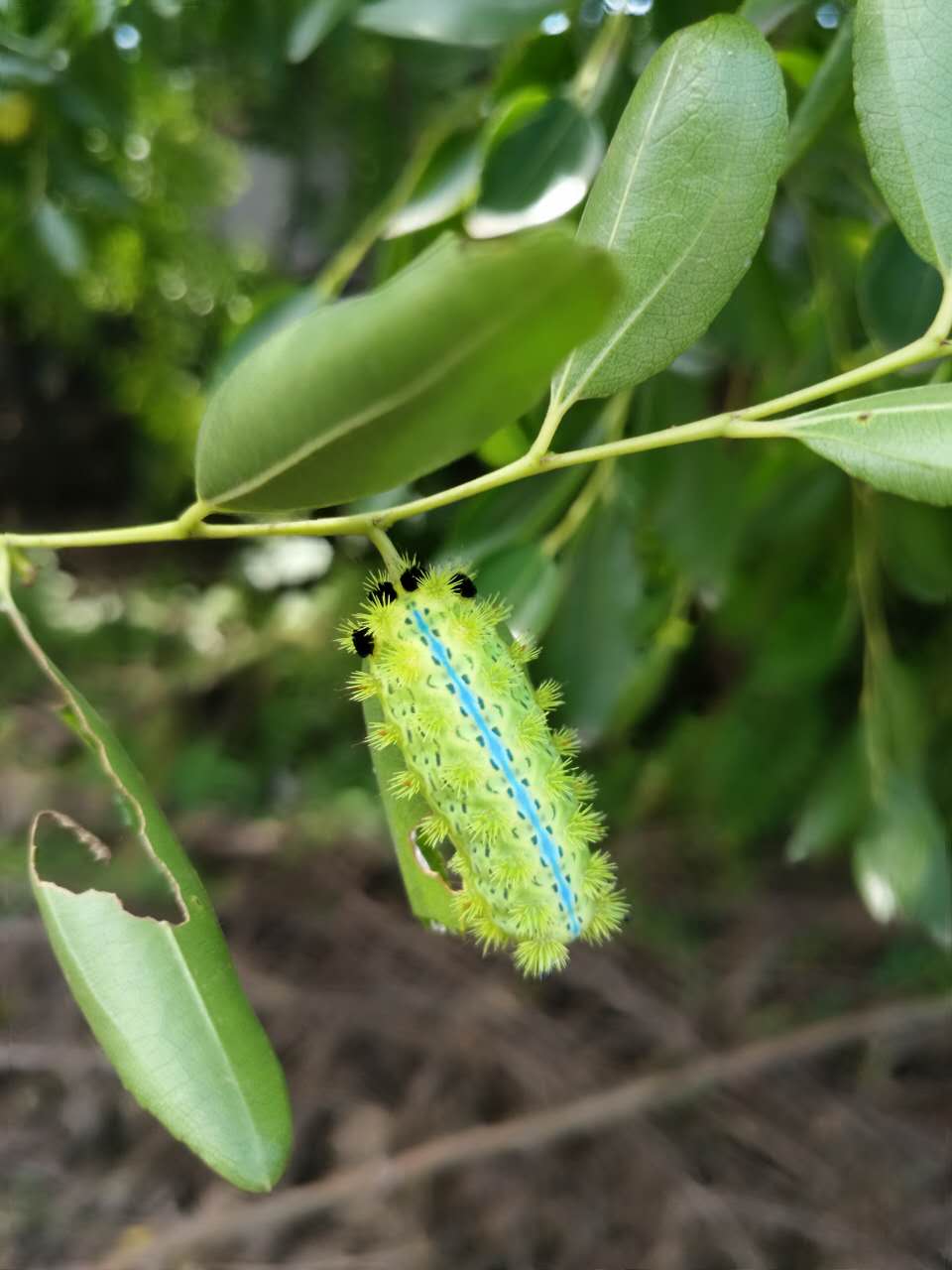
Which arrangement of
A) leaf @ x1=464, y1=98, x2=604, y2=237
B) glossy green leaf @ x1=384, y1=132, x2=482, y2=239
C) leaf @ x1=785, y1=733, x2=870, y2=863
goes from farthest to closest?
leaf @ x1=785, y1=733, x2=870, y2=863 → glossy green leaf @ x1=384, y1=132, x2=482, y2=239 → leaf @ x1=464, y1=98, x2=604, y2=237

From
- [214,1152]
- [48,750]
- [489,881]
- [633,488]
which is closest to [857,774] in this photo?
[633,488]

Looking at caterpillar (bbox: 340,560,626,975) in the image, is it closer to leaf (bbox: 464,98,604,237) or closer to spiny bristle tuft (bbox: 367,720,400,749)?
spiny bristle tuft (bbox: 367,720,400,749)

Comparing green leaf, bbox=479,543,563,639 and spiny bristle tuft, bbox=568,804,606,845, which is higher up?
spiny bristle tuft, bbox=568,804,606,845

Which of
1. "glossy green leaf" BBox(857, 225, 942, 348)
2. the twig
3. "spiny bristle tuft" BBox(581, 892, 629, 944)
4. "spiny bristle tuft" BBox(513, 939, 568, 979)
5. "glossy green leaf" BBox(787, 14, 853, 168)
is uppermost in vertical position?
"glossy green leaf" BBox(787, 14, 853, 168)

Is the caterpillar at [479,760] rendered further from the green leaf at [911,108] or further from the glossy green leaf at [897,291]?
the glossy green leaf at [897,291]

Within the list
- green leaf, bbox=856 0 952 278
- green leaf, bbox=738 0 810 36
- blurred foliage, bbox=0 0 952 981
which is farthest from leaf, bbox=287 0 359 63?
green leaf, bbox=856 0 952 278

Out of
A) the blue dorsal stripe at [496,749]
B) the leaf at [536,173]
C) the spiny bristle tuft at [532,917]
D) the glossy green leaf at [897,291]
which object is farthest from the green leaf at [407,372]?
the glossy green leaf at [897,291]
